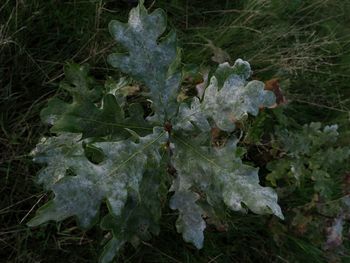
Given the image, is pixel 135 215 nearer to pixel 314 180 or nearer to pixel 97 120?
pixel 97 120

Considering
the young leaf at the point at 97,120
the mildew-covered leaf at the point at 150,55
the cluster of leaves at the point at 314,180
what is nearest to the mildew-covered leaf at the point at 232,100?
the mildew-covered leaf at the point at 150,55

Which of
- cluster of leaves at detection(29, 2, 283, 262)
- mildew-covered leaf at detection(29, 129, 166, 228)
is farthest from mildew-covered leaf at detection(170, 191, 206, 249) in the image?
mildew-covered leaf at detection(29, 129, 166, 228)

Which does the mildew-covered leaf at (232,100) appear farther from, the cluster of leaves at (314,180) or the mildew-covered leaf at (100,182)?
the cluster of leaves at (314,180)

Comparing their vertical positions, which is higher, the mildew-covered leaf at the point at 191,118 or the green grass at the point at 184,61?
the mildew-covered leaf at the point at 191,118

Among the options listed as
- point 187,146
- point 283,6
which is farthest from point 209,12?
point 187,146

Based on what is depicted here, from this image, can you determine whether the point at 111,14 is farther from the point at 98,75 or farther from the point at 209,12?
the point at 209,12

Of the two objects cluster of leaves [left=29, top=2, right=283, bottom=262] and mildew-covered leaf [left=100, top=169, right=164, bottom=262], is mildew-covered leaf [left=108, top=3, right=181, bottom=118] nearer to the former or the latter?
cluster of leaves [left=29, top=2, right=283, bottom=262]
